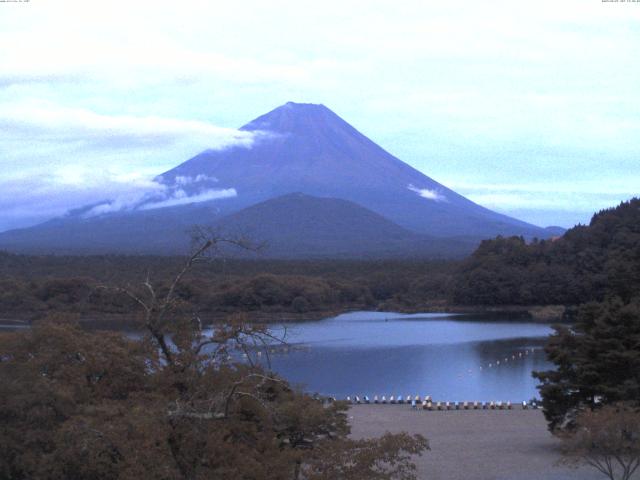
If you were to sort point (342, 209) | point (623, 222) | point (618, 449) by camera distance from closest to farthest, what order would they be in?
point (618, 449) → point (623, 222) → point (342, 209)

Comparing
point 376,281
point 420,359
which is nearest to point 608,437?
point 420,359

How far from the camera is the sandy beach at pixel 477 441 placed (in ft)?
41.4

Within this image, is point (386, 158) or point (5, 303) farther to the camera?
point (386, 158)

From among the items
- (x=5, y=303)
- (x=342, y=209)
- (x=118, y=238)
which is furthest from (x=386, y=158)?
(x=5, y=303)

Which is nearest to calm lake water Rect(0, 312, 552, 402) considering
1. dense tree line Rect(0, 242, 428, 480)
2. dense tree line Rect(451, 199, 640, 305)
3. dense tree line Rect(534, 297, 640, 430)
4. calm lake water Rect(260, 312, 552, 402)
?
calm lake water Rect(260, 312, 552, 402)

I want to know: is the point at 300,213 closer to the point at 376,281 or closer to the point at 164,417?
the point at 376,281

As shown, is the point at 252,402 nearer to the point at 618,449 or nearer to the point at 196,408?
the point at 196,408

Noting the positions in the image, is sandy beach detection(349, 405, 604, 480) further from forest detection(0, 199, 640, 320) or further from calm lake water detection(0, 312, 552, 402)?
forest detection(0, 199, 640, 320)

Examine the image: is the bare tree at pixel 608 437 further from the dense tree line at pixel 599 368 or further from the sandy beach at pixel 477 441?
the dense tree line at pixel 599 368

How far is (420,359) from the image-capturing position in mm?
28719

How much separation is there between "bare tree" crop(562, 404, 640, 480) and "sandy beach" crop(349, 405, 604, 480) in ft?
1.97

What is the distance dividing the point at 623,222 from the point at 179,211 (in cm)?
5797

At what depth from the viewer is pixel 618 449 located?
10820 millimetres

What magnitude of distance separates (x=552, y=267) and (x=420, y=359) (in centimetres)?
2036
